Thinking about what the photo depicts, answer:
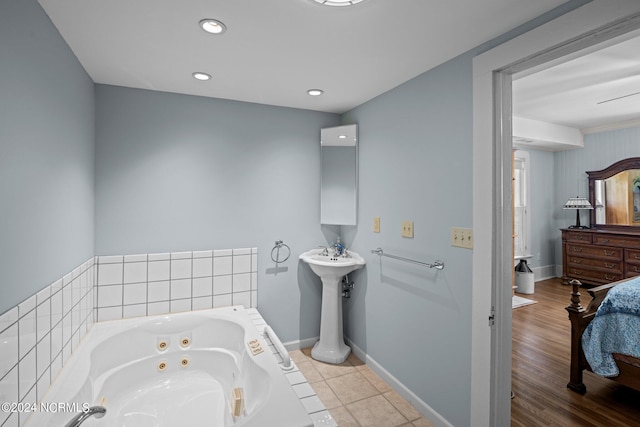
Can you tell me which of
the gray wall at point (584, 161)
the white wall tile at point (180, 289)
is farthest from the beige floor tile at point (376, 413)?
the gray wall at point (584, 161)

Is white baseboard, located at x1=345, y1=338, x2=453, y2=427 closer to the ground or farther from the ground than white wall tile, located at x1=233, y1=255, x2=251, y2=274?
closer to the ground

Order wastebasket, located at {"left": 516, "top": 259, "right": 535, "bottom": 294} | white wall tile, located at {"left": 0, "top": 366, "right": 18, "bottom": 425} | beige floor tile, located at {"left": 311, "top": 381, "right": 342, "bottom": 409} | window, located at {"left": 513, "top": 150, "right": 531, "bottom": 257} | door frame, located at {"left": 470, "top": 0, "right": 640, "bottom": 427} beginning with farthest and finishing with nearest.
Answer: window, located at {"left": 513, "top": 150, "right": 531, "bottom": 257} → wastebasket, located at {"left": 516, "top": 259, "right": 535, "bottom": 294} → beige floor tile, located at {"left": 311, "top": 381, "right": 342, "bottom": 409} → door frame, located at {"left": 470, "top": 0, "right": 640, "bottom": 427} → white wall tile, located at {"left": 0, "top": 366, "right": 18, "bottom": 425}

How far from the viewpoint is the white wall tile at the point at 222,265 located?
8.74 feet

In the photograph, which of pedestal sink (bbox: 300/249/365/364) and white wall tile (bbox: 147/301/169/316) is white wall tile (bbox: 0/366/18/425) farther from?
pedestal sink (bbox: 300/249/365/364)

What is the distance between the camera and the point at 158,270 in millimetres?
2480

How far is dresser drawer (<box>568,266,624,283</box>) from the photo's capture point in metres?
4.53

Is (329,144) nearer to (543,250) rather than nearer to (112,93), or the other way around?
(112,93)

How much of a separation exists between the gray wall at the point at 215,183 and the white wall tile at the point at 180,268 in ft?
0.35

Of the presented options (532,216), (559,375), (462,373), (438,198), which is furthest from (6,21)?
(532,216)

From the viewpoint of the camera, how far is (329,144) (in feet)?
9.89

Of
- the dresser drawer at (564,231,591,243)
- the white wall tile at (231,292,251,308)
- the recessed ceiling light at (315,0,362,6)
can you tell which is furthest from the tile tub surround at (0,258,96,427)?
the dresser drawer at (564,231,591,243)

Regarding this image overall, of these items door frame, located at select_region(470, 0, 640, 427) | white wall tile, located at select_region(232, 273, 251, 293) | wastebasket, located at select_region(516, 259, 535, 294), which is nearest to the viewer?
door frame, located at select_region(470, 0, 640, 427)

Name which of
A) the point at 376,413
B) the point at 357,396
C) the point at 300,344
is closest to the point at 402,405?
the point at 376,413

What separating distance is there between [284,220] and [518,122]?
3.55m
